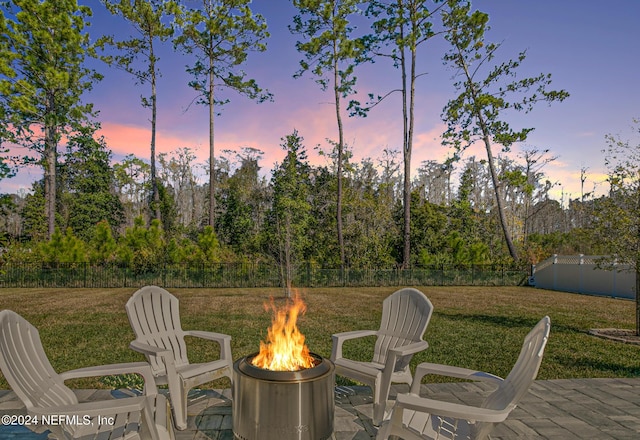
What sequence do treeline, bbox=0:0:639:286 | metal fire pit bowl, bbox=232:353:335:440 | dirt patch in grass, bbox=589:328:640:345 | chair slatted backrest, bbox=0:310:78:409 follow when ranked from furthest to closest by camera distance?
treeline, bbox=0:0:639:286
dirt patch in grass, bbox=589:328:640:345
metal fire pit bowl, bbox=232:353:335:440
chair slatted backrest, bbox=0:310:78:409

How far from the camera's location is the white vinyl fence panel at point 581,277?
14.6m

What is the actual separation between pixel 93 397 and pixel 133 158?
1442 inches

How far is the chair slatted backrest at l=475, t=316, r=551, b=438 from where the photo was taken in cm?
208

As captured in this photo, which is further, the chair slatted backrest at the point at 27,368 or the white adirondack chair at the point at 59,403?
the chair slatted backrest at the point at 27,368

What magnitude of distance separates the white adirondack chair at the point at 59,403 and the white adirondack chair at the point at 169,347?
53cm

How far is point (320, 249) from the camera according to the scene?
20.7m

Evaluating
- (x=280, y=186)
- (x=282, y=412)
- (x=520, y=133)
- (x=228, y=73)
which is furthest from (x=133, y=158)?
(x=282, y=412)

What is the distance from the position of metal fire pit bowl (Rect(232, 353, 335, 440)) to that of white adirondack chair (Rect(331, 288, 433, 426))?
819 millimetres

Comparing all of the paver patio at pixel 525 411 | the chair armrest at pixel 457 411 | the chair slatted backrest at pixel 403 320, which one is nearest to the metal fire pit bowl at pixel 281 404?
the chair armrest at pixel 457 411

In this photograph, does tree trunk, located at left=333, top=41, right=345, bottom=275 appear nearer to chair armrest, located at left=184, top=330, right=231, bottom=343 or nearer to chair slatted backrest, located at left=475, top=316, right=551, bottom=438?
chair armrest, located at left=184, top=330, right=231, bottom=343

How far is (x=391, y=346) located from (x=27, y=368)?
294 cm

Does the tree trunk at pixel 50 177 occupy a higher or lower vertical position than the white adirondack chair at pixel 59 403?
higher

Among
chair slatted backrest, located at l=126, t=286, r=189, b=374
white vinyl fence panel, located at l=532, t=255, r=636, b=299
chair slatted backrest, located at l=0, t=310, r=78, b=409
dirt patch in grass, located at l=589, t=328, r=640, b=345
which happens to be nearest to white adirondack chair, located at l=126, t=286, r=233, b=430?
chair slatted backrest, located at l=126, t=286, r=189, b=374

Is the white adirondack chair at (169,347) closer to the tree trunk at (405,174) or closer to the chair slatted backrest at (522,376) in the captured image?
the chair slatted backrest at (522,376)
